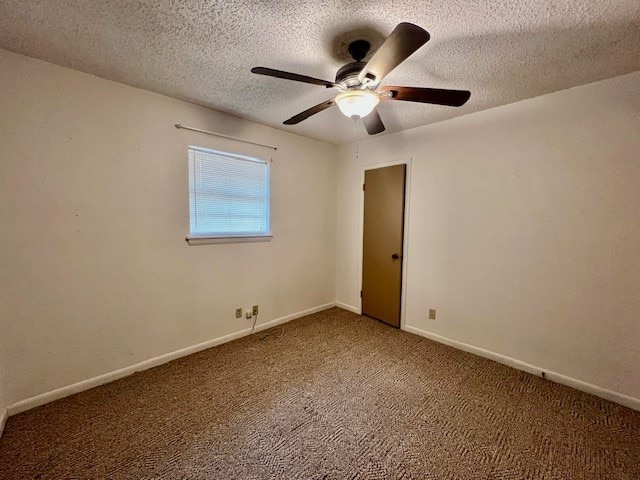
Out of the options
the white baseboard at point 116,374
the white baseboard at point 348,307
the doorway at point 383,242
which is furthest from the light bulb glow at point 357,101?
the white baseboard at point 348,307

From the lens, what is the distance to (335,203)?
3.93m

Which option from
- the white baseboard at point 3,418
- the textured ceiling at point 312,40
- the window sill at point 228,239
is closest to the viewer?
the textured ceiling at point 312,40

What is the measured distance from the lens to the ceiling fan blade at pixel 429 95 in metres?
1.49

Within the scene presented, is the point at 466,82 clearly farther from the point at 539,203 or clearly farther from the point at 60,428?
the point at 60,428

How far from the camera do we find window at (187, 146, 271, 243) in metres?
2.60

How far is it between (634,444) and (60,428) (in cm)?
350

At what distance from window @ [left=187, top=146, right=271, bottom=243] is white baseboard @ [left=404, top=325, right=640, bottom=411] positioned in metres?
2.28

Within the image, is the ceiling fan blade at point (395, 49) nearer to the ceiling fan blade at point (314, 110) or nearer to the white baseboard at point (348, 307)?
the ceiling fan blade at point (314, 110)

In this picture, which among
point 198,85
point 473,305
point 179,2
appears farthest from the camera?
point 473,305

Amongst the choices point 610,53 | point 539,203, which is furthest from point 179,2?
point 539,203

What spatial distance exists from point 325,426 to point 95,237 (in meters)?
2.15

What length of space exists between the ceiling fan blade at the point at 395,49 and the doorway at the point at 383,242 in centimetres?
189

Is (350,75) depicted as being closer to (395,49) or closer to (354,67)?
(354,67)

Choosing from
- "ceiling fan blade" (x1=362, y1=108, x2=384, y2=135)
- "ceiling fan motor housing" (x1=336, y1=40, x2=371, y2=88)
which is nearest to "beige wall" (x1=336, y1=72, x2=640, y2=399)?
"ceiling fan blade" (x1=362, y1=108, x2=384, y2=135)
